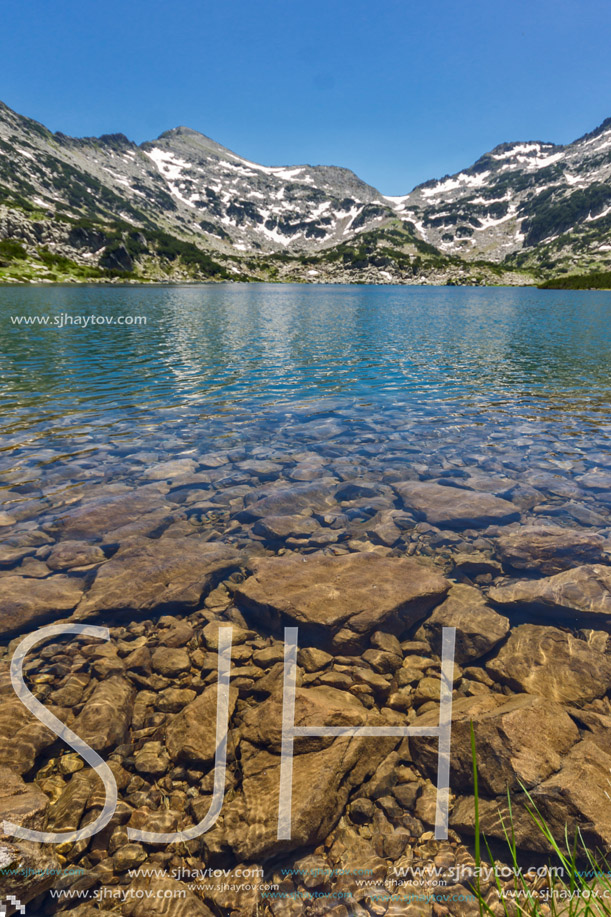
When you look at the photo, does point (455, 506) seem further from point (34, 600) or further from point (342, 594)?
point (34, 600)

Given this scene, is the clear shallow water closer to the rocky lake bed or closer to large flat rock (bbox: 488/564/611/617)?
the rocky lake bed

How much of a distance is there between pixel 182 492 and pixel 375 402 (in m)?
14.6

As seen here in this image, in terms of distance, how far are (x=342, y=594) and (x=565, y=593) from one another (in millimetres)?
4765

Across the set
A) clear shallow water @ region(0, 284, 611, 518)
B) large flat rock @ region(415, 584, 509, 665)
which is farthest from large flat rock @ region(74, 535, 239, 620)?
large flat rock @ region(415, 584, 509, 665)

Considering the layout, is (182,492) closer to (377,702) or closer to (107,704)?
(107,704)

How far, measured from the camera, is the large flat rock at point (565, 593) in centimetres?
874

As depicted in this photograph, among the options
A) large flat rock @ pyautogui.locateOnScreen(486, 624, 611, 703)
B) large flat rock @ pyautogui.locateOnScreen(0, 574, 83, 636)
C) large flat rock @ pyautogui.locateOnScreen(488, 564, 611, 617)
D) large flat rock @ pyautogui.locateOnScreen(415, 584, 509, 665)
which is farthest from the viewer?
large flat rock @ pyautogui.locateOnScreen(488, 564, 611, 617)

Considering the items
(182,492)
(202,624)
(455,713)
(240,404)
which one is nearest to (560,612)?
(455,713)

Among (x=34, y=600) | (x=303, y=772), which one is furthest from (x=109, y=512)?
(x=303, y=772)

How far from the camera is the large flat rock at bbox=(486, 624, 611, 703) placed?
7.00 meters

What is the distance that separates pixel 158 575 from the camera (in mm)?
9781

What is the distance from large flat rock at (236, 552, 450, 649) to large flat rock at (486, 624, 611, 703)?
1698 mm

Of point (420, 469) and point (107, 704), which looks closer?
point (107, 704)

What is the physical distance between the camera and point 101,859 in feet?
16.0
